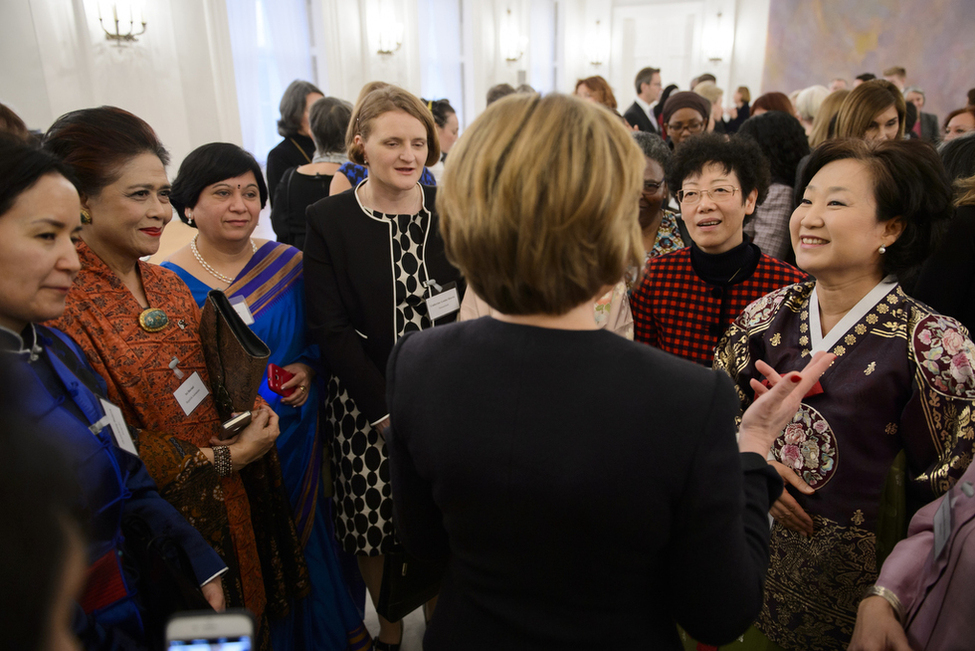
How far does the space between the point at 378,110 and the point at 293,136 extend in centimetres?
263

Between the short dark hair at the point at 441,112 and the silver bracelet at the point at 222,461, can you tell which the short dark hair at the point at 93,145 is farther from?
the short dark hair at the point at 441,112

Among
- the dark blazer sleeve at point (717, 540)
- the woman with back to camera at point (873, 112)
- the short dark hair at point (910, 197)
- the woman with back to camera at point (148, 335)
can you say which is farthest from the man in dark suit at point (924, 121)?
the woman with back to camera at point (148, 335)

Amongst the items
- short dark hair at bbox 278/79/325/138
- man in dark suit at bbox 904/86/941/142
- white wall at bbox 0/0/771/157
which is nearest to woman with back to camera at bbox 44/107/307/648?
short dark hair at bbox 278/79/325/138

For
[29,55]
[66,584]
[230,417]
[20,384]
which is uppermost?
[29,55]

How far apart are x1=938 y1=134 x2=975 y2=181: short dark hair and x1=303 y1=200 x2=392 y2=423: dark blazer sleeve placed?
2.20 meters

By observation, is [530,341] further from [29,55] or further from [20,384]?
[29,55]

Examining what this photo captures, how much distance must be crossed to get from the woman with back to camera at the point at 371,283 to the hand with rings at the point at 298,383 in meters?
0.09

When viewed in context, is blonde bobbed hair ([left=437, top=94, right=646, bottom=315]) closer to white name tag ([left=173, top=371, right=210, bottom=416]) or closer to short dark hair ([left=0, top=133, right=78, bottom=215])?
short dark hair ([left=0, top=133, right=78, bottom=215])

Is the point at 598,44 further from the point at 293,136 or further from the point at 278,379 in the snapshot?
the point at 278,379

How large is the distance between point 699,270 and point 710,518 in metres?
1.26

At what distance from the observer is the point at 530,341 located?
0.75m

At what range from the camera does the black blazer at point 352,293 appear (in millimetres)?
1886

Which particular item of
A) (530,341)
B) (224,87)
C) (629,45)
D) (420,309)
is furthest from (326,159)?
(629,45)

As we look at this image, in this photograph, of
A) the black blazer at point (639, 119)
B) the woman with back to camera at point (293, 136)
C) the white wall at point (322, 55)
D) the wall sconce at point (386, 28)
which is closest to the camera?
the white wall at point (322, 55)
